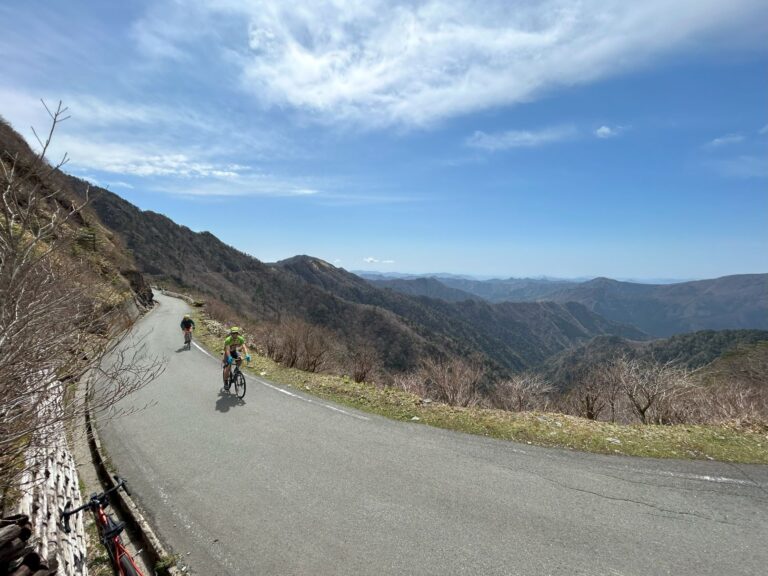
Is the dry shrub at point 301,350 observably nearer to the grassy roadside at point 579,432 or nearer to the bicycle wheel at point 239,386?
the bicycle wheel at point 239,386

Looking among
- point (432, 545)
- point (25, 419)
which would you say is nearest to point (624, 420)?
point (432, 545)

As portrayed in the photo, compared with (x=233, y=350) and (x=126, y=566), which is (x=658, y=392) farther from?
(x=126, y=566)

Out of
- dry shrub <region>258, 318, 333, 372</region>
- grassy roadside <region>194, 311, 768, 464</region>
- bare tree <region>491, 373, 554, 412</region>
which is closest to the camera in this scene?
grassy roadside <region>194, 311, 768, 464</region>

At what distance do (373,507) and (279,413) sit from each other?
197 inches

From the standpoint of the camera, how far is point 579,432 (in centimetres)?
817

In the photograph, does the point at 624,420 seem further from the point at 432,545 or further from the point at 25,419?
the point at 25,419

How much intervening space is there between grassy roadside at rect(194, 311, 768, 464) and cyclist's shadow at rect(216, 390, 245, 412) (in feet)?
8.18

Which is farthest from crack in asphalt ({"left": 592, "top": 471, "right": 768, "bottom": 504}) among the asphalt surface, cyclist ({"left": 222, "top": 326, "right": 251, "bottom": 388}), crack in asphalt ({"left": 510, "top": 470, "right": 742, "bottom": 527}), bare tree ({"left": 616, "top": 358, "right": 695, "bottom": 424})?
cyclist ({"left": 222, "top": 326, "right": 251, "bottom": 388})

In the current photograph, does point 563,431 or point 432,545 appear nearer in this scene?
point 432,545

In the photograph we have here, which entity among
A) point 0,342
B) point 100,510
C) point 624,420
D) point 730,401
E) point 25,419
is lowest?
point 624,420

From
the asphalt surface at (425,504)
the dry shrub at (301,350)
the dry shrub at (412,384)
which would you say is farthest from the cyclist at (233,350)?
the dry shrub at (412,384)

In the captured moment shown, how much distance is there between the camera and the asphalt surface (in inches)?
184

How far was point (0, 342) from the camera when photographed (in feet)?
11.6

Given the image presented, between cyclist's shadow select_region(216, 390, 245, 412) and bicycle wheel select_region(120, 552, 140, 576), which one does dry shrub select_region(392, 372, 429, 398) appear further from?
bicycle wheel select_region(120, 552, 140, 576)
